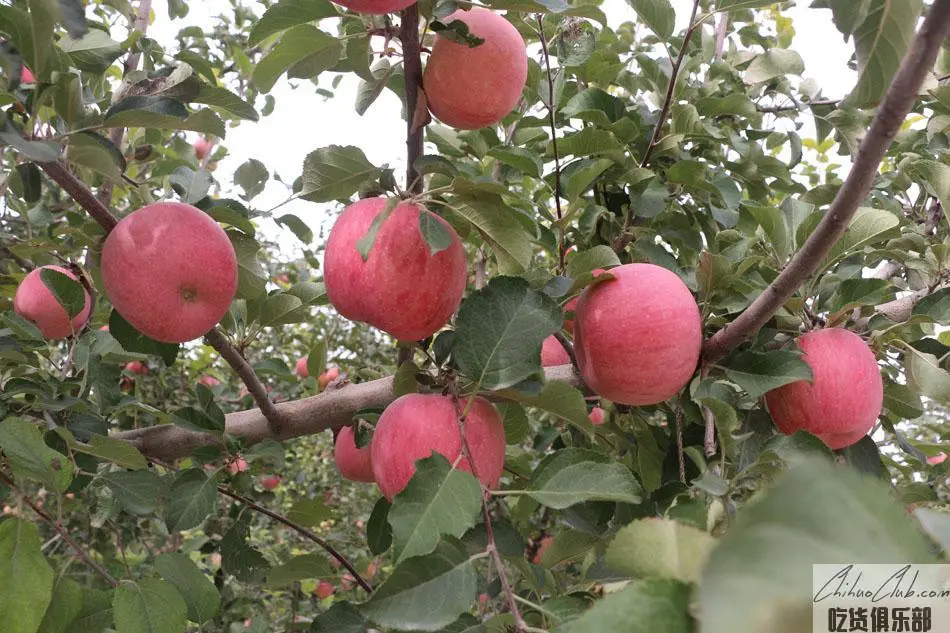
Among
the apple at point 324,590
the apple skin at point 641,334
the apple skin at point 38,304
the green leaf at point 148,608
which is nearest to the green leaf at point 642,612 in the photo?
the apple skin at point 641,334

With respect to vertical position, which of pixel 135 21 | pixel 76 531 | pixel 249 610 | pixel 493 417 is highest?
pixel 135 21

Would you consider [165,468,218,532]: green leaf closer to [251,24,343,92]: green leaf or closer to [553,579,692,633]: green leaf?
[251,24,343,92]: green leaf

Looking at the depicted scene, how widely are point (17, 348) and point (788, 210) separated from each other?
1464 mm

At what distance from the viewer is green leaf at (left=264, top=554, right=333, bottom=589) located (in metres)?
1.28

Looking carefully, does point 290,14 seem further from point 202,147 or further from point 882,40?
point 202,147

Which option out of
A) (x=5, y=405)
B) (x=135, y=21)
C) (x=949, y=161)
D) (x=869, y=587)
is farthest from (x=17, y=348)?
(x=949, y=161)

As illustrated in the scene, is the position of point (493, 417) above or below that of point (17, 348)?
below

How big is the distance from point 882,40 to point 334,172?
826mm

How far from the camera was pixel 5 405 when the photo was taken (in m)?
1.27

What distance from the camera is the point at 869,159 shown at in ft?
1.99

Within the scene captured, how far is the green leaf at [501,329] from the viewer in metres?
0.95

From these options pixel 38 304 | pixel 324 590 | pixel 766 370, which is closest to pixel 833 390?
pixel 766 370

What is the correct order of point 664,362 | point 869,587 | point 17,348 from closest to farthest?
point 869,587
point 664,362
point 17,348

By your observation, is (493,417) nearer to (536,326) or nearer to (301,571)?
(536,326)
